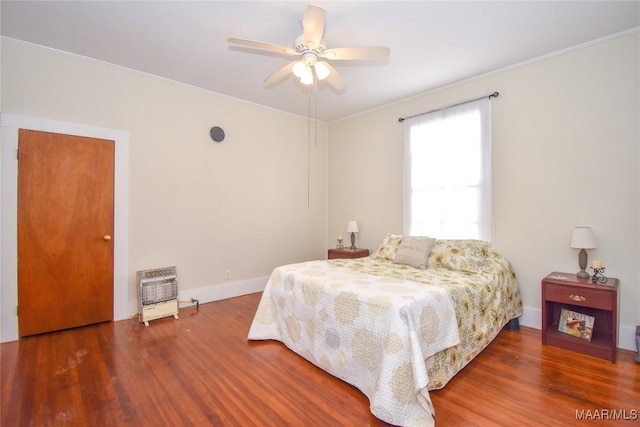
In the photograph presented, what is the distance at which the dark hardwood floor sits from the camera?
5.73 feet

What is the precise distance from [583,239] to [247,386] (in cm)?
301

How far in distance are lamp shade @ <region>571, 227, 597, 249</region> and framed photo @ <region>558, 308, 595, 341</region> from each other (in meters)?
0.61

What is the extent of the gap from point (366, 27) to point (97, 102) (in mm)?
2879

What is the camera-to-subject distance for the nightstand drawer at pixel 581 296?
7.77 feet

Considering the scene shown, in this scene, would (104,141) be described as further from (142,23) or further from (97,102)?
(142,23)

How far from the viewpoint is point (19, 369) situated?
2254 millimetres

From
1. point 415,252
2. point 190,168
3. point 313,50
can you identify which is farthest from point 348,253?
point 313,50

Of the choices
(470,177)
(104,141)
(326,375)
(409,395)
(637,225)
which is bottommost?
(326,375)

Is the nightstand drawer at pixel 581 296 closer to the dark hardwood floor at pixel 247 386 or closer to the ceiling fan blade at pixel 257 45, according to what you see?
the dark hardwood floor at pixel 247 386

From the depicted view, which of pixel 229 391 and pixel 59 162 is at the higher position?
pixel 59 162

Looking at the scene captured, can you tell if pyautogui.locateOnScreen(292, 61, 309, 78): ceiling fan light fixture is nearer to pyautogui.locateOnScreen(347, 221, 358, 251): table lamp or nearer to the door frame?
the door frame

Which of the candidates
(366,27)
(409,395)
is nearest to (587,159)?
(366,27)

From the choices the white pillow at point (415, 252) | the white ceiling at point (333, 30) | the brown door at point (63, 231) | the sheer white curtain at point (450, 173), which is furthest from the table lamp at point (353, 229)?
the brown door at point (63, 231)

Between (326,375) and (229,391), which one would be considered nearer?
(229,391)
